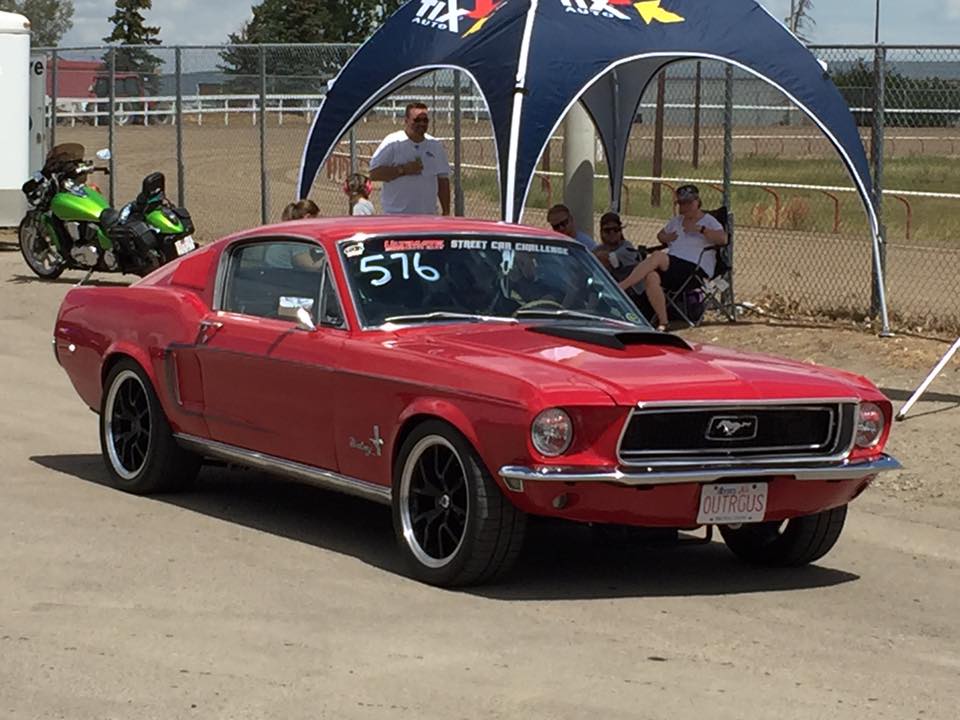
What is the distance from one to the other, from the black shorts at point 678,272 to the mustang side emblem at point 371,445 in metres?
8.11

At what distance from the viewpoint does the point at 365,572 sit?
832 centimetres

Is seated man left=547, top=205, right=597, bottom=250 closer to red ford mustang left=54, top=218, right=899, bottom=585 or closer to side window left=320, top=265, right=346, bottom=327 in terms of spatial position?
red ford mustang left=54, top=218, right=899, bottom=585

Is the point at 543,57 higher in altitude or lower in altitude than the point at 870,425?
higher

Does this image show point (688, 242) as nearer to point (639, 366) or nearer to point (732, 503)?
point (639, 366)

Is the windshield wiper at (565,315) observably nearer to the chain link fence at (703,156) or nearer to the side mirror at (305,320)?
the side mirror at (305,320)

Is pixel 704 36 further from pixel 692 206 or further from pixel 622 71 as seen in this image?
pixel 622 71

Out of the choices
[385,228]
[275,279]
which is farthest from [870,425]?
[275,279]

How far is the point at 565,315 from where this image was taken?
29.9ft

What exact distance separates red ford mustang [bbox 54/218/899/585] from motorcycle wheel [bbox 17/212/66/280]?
36.7 ft

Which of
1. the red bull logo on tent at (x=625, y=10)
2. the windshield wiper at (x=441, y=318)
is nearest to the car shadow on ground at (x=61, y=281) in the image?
the red bull logo on tent at (x=625, y=10)

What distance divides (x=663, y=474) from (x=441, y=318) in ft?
5.11

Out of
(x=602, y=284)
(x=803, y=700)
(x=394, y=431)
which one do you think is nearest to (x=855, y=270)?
(x=602, y=284)

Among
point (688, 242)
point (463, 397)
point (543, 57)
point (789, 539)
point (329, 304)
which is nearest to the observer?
point (463, 397)

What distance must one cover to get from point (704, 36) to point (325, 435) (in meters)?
7.30
